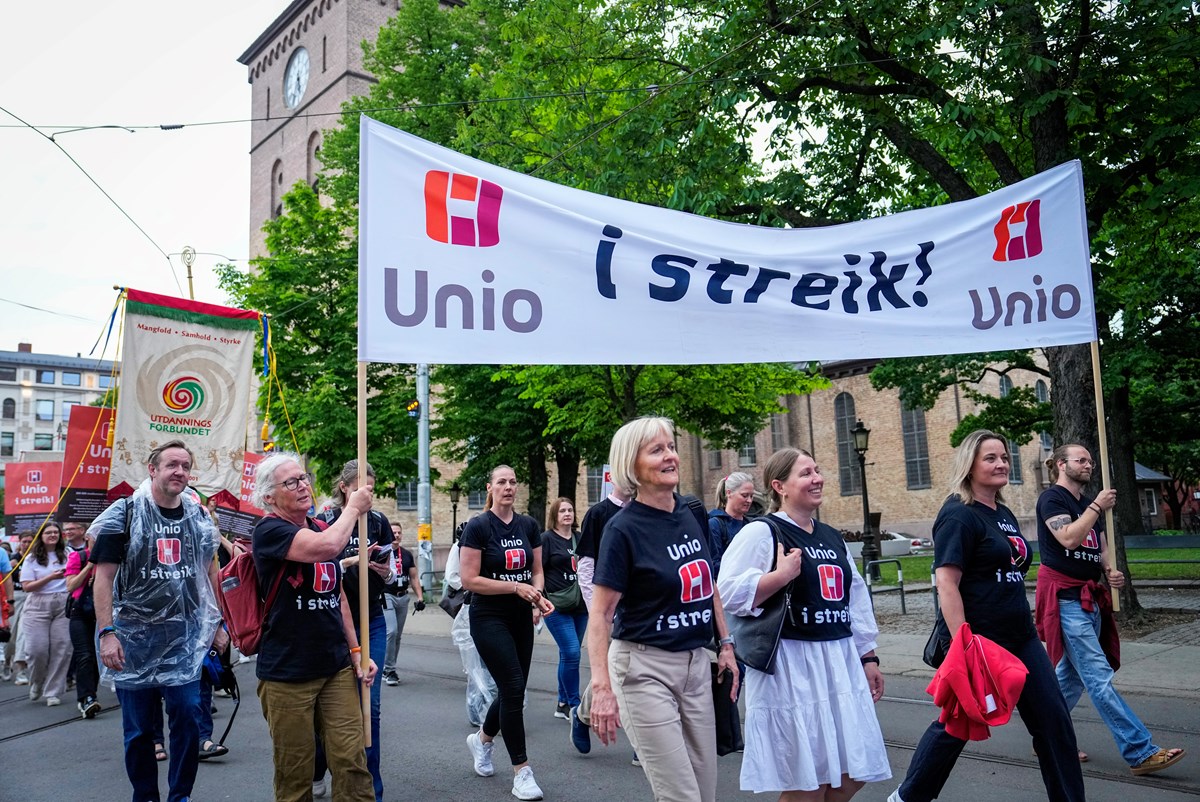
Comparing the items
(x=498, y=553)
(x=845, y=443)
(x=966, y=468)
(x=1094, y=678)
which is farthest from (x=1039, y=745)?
(x=845, y=443)

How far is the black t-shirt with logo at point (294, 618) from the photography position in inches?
172

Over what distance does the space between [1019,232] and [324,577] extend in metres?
4.56

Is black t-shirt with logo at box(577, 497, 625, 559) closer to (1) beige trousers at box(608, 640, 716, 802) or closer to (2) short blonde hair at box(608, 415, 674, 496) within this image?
(2) short blonde hair at box(608, 415, 674, 496)

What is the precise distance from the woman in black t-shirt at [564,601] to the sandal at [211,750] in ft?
8.77

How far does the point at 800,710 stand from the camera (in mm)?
3848

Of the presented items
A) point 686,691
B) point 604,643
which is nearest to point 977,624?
point 686,691

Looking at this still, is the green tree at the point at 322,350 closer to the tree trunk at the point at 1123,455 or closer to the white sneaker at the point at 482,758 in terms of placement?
the tree trunk at the point at 1123,455

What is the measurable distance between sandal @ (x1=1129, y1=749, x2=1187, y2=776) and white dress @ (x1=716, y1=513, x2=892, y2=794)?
288 centimetres

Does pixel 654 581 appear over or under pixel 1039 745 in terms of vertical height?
over

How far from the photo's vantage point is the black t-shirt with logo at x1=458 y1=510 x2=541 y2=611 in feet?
20.6

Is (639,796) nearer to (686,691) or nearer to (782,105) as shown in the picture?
(686,691)

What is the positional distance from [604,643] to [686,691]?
1.32 ft

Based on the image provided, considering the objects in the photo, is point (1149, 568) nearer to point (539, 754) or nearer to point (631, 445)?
point (539, 754)

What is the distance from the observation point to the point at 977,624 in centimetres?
456
